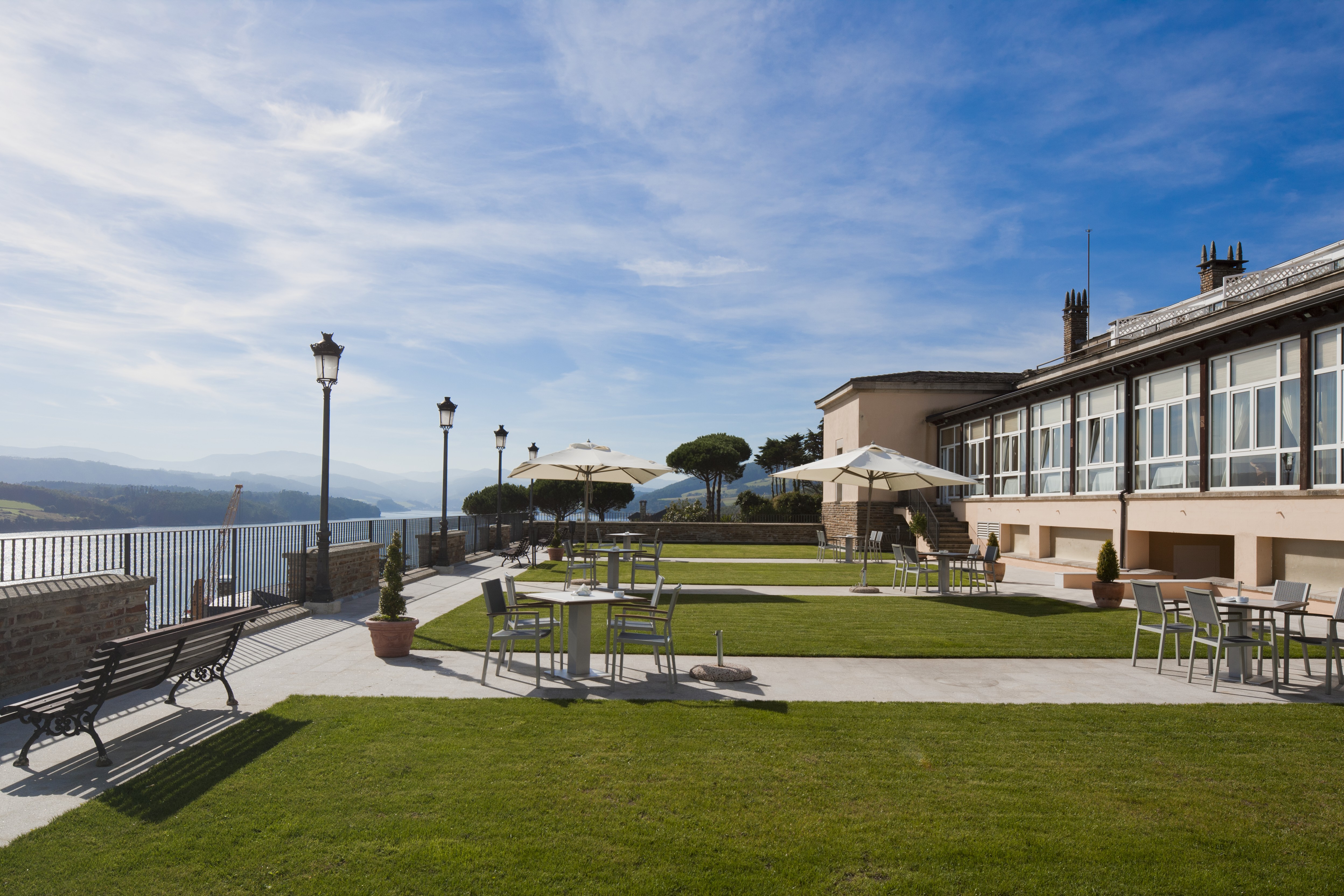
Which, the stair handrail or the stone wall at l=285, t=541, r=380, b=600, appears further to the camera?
the stair handrail

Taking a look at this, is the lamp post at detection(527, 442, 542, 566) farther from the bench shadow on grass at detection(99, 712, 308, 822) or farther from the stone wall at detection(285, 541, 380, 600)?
the bench shadow on grass at detection(99, 712, 308, 822)

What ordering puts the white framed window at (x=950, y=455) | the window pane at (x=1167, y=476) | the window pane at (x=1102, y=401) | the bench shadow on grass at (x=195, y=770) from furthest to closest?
the white framed window at (x=950, y=455) < the window pane at (x=1102, y=401) < the window pane at (x=1167, y=476) < the bench shadow on grass at (x=195, y=770)

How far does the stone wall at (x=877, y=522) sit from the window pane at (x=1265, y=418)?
13639 millimetres

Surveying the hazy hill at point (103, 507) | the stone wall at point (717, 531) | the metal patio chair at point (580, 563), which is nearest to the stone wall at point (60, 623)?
the metal patio chair at point (580, 563)

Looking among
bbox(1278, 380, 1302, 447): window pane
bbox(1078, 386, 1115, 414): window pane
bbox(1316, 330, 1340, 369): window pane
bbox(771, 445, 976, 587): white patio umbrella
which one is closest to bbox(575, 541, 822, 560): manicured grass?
bbox(771, 445, 976, 587): white patio umbrella

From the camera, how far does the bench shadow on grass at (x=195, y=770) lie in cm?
430

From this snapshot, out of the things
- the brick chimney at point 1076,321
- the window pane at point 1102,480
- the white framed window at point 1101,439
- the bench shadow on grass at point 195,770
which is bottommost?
the bench shadow on grass at point 195,770

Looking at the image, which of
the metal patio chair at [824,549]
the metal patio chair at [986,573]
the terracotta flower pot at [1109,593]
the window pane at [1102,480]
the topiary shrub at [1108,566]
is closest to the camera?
the terracotta flower pot at [1109,593]

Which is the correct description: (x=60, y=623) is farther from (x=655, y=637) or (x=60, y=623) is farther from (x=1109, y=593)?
(x=1109, y=593)

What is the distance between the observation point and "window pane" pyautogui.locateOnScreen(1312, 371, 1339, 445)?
1247cm

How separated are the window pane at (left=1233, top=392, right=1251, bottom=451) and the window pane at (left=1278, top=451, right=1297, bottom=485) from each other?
78 cm

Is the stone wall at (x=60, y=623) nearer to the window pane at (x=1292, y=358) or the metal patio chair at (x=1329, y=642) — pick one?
the metal patio chair at (x=1329, y=642)

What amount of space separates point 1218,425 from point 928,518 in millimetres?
12169

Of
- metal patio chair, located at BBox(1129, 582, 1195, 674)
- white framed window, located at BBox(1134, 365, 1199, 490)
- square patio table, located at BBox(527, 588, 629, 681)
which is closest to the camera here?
square patio table, located at BBox(527, 588, 629, 681)
